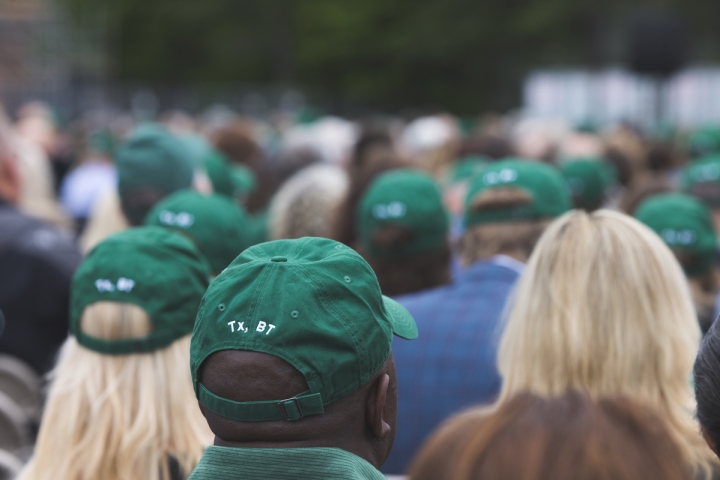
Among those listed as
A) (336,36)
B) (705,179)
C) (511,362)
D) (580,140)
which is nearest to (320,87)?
(336,36)

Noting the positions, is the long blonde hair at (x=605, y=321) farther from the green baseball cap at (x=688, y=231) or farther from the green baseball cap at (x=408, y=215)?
the green baseball cap at (x=688, y=231)

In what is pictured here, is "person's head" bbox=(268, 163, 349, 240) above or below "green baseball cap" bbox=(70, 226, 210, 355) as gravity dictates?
below

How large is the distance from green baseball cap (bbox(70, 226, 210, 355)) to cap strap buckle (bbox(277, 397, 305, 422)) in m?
0.91

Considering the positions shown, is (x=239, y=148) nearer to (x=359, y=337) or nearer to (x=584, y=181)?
(x=584, y=181)

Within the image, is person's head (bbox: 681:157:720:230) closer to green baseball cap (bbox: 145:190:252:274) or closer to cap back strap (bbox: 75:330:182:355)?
green baseball cap (bbox: 145:190:252:274)

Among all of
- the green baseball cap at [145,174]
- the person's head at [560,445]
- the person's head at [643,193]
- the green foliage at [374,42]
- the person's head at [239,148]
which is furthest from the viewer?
the green foliage at [374,42]

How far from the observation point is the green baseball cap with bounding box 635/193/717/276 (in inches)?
164

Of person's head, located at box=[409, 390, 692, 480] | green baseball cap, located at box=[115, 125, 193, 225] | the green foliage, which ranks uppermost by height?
the green foliage

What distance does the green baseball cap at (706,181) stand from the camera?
5.62 m

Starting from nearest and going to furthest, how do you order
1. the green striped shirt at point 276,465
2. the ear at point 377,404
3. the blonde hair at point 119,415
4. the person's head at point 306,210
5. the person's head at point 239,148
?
1. the green striped shirt at point 276,465
2. the ear at point 377,404
3. the blonde hair at point 119,415
4. the person's head at point 306,210
5. the person's head at point 239,148

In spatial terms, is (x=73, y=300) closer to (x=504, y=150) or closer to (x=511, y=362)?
(x=511, y=362)

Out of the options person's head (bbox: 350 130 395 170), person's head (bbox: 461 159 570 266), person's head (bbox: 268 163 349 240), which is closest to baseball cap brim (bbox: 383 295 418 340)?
person's head (bbox: 461 159 570 266)

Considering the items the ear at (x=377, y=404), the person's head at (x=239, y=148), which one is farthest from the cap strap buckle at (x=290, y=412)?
the person's head at (x=239, y=148)

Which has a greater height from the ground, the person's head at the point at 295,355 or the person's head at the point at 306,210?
the person's head at the point at 295,355
